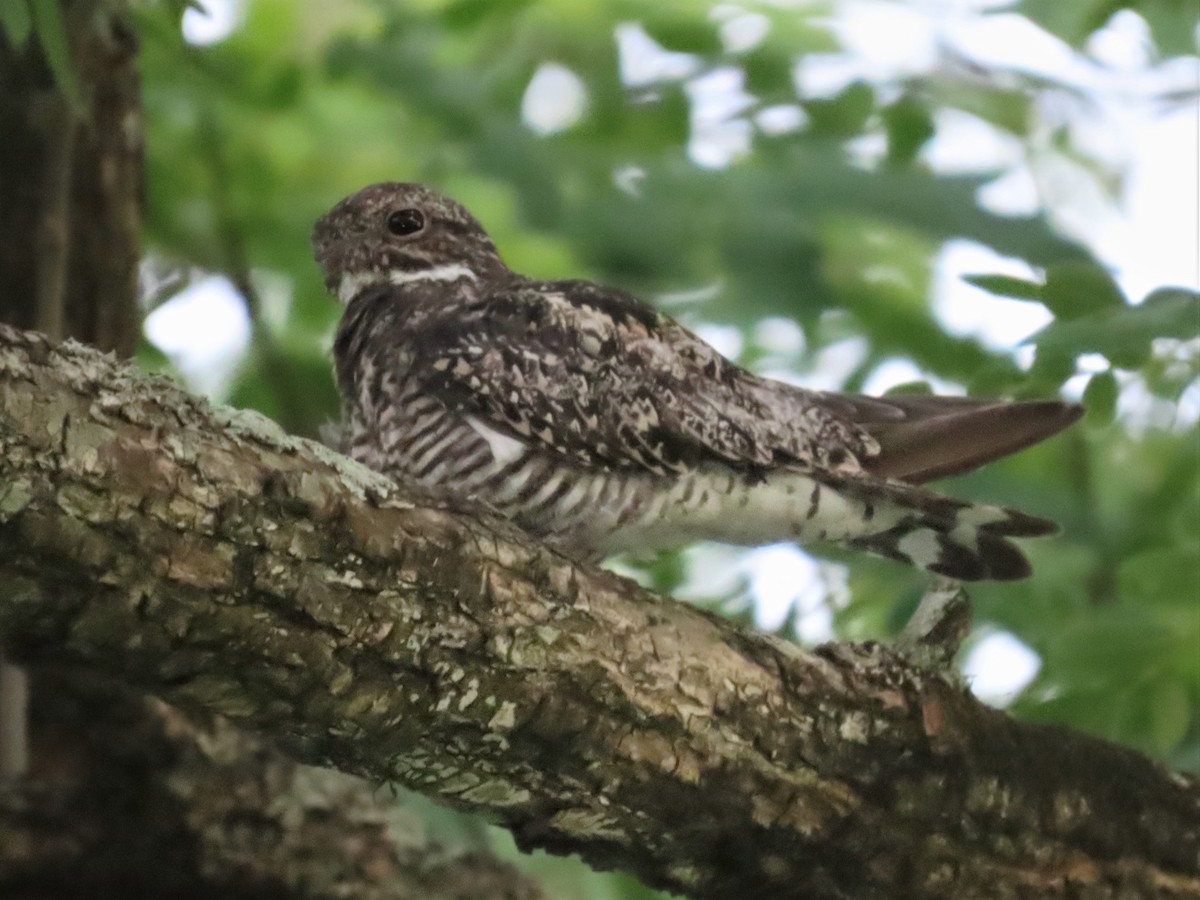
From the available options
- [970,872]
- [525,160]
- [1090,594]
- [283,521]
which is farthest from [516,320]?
[1090,594]

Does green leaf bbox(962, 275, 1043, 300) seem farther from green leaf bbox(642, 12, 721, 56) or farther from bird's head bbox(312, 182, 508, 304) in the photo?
green leaf bbox(642, 12, 721, 56)

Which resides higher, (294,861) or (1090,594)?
(1090,594)

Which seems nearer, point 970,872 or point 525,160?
point 970,872

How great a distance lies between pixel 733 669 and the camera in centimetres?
209

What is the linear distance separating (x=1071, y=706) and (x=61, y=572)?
5.70 feet

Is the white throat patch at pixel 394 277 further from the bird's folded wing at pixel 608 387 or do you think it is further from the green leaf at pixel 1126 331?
the green leaf at pixel 1126 331

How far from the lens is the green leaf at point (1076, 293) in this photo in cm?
221

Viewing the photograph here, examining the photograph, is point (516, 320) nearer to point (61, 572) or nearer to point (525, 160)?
point (525, 160)

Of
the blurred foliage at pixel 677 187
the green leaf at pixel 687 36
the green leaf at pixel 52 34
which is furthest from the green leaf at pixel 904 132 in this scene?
the green leaf at pixel 52 34

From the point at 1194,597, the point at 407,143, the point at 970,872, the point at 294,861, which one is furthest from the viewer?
the point at 407,143

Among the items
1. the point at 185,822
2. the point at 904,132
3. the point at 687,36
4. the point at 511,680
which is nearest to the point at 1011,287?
the point at 511,680

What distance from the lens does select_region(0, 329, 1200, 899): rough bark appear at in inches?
59.7

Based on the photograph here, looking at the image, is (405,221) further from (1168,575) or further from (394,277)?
(1168,575)

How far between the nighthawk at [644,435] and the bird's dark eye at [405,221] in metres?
0.21
